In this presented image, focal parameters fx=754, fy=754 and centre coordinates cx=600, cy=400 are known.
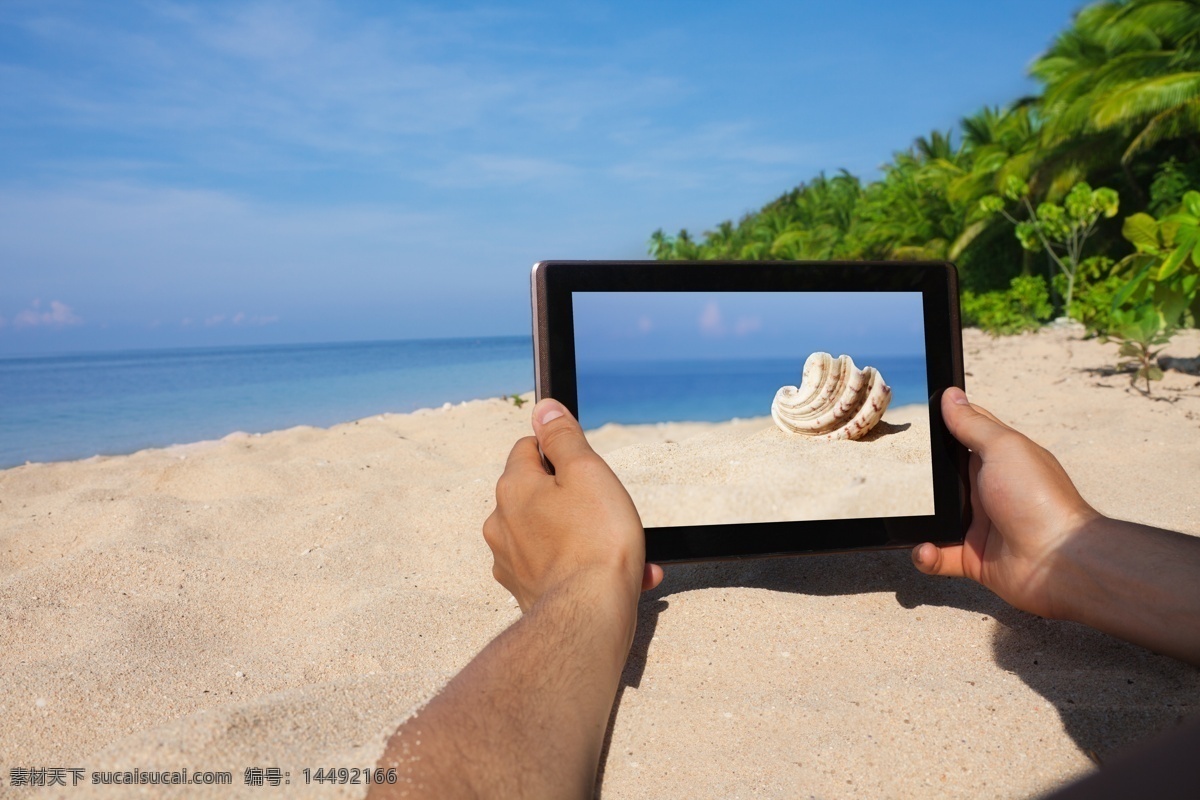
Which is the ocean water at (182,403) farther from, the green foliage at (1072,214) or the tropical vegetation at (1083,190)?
→ the green foliage at (1072,214)

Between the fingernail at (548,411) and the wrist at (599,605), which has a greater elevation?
the fingernail at (548,411)

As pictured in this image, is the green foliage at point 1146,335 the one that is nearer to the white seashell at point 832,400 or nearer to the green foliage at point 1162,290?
the green foliage at point 1162,290

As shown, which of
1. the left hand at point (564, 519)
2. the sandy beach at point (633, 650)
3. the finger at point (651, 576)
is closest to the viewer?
the sandy beach at point (633, 650)

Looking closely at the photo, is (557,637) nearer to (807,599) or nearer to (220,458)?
(807,599)

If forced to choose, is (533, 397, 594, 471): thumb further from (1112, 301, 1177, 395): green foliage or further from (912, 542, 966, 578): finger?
(1112, 301, 1177, 395): green foliage

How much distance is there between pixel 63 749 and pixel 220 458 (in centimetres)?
267

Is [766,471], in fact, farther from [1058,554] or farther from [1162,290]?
[1162,290]

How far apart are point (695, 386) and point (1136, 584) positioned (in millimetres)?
968

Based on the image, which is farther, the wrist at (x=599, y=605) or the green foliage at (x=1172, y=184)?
the green foliage at (x=1172, y=184)

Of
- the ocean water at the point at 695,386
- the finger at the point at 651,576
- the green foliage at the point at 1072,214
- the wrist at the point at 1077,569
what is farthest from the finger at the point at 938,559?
the green foliage at the point at 1072,214

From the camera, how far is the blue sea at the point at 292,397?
1756 millimetres

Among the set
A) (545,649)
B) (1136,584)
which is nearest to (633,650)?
(545,649)

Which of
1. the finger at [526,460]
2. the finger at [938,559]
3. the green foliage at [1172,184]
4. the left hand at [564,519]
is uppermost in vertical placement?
the green foliage at [1172,184]

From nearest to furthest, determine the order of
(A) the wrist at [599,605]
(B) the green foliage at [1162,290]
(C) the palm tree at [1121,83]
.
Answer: (A) the wrist at [599,605], (B) the green foliage at [1162,290], (C) the palm tree at [1121,83]
